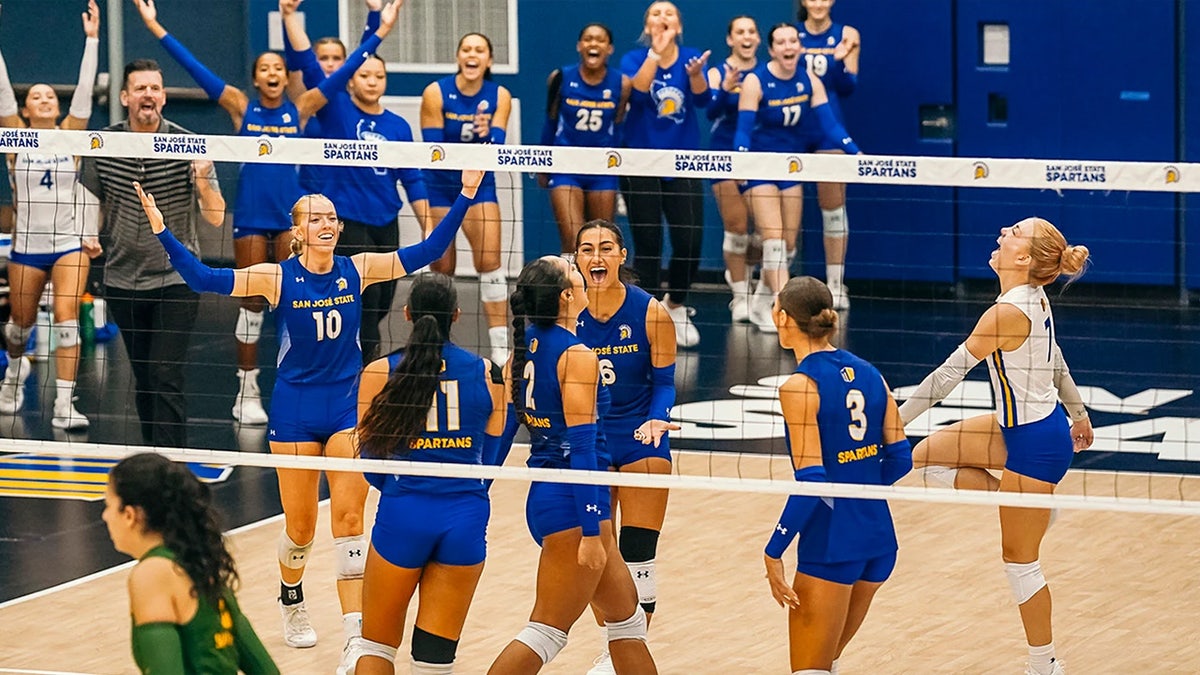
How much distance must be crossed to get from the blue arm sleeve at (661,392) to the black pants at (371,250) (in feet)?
15.6

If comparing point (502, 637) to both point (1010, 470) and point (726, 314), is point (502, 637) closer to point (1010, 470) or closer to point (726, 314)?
point (1010, 470)

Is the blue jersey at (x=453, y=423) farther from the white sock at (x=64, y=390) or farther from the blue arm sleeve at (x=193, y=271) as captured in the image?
the white sock at (x=64, y=390)

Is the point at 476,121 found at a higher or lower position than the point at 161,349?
higher

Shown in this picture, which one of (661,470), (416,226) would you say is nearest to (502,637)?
(661,470)

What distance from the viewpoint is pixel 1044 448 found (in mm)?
7219

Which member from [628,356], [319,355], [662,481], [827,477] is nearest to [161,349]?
[319,355]

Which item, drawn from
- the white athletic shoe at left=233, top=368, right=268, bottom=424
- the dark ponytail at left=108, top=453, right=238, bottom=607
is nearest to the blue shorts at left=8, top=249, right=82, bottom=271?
the white athletic shoe at left=233, top=368, right=268, bottom=424

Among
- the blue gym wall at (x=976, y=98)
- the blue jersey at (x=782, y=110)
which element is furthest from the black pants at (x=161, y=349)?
the blue gym wall at (x=976, y=98)

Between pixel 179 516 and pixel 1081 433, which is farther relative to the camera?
pixel 1081 433

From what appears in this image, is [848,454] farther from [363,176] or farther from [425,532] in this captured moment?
[363,176]

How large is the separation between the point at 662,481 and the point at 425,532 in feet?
3.66

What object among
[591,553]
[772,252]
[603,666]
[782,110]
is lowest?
[603,666]

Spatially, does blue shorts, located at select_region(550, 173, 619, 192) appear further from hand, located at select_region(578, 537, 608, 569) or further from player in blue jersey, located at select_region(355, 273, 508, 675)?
hand, located at select_region(578, 537, 608, 569)

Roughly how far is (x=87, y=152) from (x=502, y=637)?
8.96 ft
